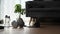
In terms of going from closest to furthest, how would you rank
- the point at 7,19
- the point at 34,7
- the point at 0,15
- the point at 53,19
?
1. the point at 7,19
2. the point at 34,7
3. the point at 53,19
4. the point at 0,15

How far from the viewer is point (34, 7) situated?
210cm

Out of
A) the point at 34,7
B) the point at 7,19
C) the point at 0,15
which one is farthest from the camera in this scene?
the point at 0,15

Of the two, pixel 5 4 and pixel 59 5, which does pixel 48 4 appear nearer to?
pixel 59 5

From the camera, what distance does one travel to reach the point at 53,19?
7.47 feet

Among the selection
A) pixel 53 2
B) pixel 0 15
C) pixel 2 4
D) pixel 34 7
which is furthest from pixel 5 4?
pixel 53 2

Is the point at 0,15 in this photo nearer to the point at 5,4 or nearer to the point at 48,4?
the point at 5,4

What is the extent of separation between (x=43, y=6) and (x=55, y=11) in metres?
0.20

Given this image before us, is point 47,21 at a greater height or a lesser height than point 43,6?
lesser

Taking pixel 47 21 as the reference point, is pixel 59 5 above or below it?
above

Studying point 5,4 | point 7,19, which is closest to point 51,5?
point 7,19

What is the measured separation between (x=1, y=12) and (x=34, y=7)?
1015mm

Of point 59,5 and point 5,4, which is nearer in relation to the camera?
point 59,5

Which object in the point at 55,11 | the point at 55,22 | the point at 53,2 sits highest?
the point at 53,2

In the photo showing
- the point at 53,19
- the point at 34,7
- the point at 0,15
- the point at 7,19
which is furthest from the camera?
the point at 0,15
